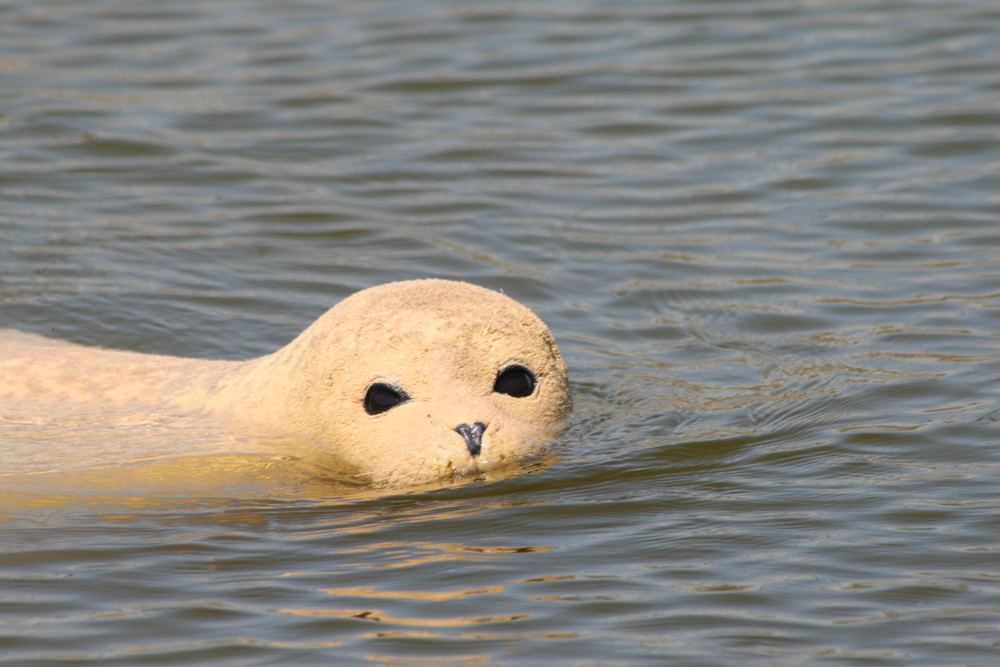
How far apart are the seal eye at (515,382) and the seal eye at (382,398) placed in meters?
0.37

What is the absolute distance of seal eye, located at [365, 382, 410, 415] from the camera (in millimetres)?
6074

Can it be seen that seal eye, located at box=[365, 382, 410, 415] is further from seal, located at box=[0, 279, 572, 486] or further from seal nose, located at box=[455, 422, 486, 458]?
seal nose, located at box=[455, 422, 486, 458]

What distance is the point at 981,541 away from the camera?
18.2 feet

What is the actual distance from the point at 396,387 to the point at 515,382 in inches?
19.1

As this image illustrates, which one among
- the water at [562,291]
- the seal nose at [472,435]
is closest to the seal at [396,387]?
the seal nose at [472,435]

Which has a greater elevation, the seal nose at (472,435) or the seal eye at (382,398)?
the seal eye at (382,398)

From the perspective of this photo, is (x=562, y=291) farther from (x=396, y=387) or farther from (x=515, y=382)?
(x=396, y=387)

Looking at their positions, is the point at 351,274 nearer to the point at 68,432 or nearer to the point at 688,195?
the point at 688,195

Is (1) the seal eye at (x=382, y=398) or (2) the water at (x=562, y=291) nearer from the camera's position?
(2) the water at (x=562, y=291)

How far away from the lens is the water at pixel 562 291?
505 centimetres

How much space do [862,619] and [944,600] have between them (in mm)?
335

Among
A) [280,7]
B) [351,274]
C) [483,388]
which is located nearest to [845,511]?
[483,388]

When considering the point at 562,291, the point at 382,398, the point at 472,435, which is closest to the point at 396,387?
the point at 382,398

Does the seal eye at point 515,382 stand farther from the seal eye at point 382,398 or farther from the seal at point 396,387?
the seal eye at point 382,398
